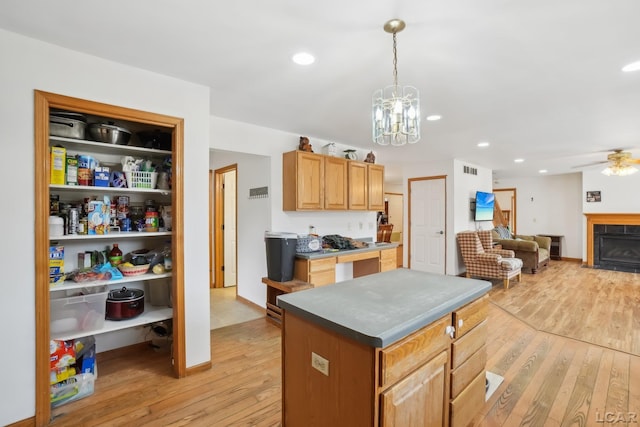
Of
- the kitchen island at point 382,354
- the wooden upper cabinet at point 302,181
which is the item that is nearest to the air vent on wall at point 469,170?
the wooden upper cabinet at point 302,181

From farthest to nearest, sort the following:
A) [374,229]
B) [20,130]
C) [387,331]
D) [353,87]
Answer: [374,229], [353,87], [20,130], [387,331]

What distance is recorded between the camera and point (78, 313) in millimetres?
2207

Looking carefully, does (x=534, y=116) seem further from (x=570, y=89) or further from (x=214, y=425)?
(x=214, y=425)

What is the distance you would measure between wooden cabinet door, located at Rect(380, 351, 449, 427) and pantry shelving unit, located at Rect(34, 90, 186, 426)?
184 centimetres

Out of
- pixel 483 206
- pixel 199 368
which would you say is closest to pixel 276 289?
pixel 199 368

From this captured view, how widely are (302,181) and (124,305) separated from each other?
217 centimetres

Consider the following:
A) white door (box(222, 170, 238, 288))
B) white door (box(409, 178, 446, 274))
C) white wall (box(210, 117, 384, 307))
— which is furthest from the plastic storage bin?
white door (box(409, 178, 446, 274))

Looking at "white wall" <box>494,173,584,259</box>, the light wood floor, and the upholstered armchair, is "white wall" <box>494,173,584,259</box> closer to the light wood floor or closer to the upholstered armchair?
the upholstered armchair

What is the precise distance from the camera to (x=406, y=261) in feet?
21.2

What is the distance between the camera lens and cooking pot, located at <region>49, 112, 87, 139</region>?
2086 mm

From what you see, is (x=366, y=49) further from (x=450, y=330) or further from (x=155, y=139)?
(x=155, y=139)

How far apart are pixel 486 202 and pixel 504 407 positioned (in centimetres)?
538

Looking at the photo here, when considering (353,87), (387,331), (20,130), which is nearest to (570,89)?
(353,87)

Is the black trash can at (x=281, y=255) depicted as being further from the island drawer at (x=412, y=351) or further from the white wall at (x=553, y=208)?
the white wall at (x=553, y=208)
